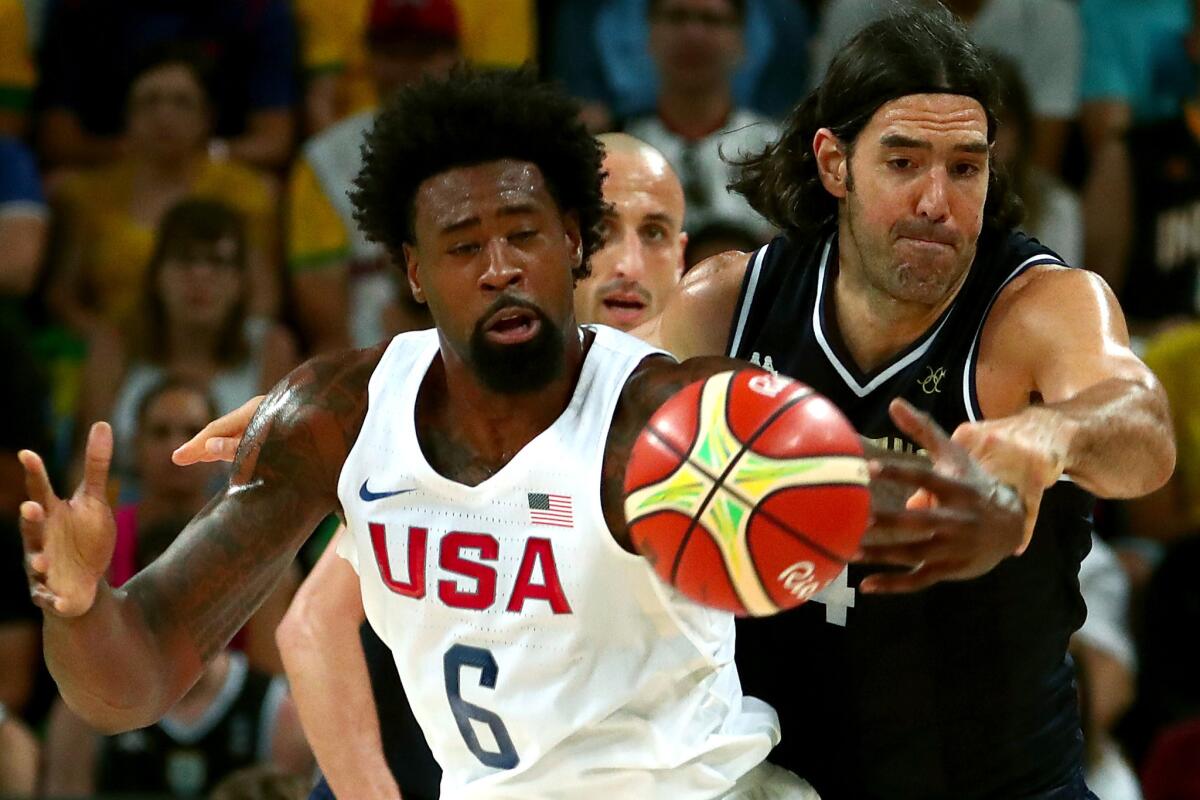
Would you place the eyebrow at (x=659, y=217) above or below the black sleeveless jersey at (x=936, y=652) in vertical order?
above

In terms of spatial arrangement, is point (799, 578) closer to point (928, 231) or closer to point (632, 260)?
point (928, 231)

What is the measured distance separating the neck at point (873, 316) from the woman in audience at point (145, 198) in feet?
12.6

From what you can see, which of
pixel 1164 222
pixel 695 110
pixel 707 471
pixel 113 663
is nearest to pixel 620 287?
pixel 707 471

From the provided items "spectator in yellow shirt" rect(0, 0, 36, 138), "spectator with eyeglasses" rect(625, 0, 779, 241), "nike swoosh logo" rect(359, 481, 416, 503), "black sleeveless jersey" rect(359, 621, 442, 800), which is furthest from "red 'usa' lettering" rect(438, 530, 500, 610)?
"spectator in yellow shirt" rect(0, 0, 36, 138)

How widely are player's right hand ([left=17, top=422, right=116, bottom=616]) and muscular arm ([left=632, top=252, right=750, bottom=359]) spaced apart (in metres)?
1.44

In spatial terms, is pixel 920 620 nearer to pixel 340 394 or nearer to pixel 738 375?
pixel 738 375

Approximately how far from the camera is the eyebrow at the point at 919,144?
3.93m

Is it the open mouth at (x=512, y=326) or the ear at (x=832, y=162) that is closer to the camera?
the open mouth at (x=512, y=326)

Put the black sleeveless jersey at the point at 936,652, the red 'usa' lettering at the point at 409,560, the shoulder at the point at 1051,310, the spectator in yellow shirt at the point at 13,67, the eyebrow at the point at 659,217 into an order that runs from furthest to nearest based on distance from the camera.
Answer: the spectator in yellow shirt at the point at 13,67, the eyebrow at the point at 659,217, the black sleeveless jersey at the point at 936,652, the shoulder at the point at 1051,310, the red 'usa' lettering at the point at 409,560

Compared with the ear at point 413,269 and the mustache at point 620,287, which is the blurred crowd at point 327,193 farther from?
the ear at point 413,269

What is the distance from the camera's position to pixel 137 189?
303 inches

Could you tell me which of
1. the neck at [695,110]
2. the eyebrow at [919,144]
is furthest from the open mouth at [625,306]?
the neck at [695,110]

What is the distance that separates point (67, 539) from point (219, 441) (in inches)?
26.1

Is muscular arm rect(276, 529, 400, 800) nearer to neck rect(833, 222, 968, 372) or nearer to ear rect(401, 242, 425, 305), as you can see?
ear rect(401, 242, 425, 305)
